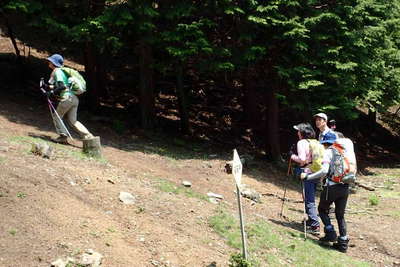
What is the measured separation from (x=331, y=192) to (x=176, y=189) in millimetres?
3026

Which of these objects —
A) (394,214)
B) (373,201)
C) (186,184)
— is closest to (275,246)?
(186,184)

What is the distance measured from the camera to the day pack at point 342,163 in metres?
8.66

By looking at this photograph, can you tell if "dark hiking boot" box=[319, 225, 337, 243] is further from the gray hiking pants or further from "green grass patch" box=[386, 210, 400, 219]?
the gray hiking pants

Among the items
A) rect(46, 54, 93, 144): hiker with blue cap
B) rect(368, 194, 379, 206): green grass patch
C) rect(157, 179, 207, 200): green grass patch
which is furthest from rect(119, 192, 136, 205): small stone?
rect(368, 194, 379, 206): green grass patch

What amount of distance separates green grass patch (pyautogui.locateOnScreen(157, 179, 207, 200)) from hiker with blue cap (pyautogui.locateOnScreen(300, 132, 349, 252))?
2161mm

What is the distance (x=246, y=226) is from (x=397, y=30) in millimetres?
10631

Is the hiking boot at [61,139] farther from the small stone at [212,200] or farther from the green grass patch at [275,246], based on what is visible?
the green grass patch at [275,246]

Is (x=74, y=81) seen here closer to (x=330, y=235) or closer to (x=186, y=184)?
(x=186, y=184)

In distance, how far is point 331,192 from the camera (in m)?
8.79

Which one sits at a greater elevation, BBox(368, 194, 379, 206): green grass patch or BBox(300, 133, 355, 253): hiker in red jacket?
BBox(300, 133, 355, 253): hiker in red jacket

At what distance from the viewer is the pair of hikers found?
8766 millimetres

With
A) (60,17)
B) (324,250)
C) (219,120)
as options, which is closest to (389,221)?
(324,250)

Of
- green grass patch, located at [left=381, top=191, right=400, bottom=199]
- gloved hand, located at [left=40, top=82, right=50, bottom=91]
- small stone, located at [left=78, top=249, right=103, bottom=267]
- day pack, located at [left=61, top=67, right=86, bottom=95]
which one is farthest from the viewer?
green grass patch, located at [left=381, top=191, right=400, bottom=199]

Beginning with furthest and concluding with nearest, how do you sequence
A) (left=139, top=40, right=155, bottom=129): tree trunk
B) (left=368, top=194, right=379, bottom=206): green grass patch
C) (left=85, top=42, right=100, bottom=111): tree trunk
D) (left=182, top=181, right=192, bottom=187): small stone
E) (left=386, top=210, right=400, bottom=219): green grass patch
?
1. (left=85, top=42, right=100, bottom=111): tree trunk
2. (left=139, top=40, right=155, bottom=129): tree trunk
3. (left=368, top=194, right=379, bottom=206): green grass patch
4. (left=386, top=210, right=400, bottom=219): green grass patch
5. (left=182, top=181, right=192, bottom=187): small stone
